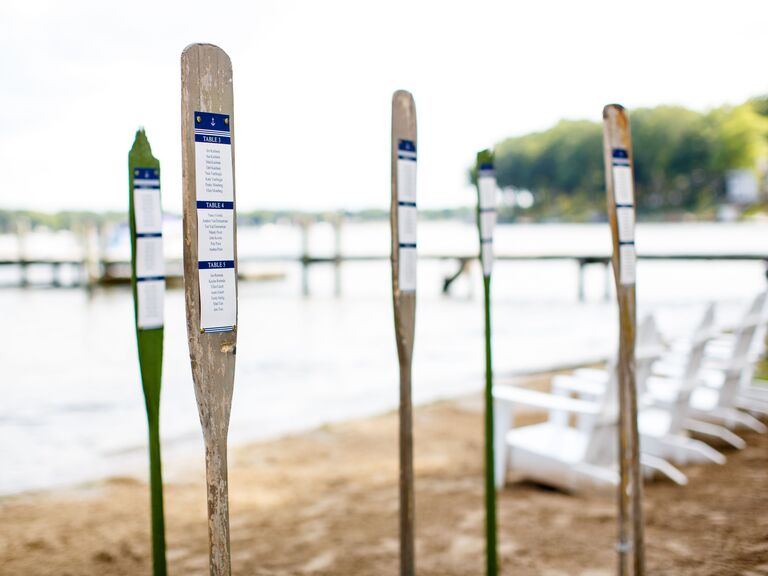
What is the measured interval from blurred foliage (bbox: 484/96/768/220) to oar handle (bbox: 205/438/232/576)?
7731cm

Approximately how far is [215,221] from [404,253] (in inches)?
27.8

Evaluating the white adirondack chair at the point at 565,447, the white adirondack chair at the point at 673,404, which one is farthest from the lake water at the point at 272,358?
the white adirondack chair at the point at 565,447

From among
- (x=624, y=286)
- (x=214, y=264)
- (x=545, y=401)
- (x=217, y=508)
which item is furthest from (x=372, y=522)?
(x=214, y=264)

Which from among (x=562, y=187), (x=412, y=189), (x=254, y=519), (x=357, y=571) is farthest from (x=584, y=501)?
(x=562, y=187)

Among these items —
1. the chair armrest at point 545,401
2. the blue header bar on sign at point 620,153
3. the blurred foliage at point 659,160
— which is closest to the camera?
the blue header bar on sign at point 620,153

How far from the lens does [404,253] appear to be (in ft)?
7.77

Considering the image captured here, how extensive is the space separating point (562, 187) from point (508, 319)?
7622cm

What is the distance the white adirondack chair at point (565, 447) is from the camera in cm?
402

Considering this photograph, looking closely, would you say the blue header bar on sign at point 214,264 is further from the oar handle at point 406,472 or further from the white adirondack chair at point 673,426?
the white adirondack chair at point 673,426

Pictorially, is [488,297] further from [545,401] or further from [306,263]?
[306,263]

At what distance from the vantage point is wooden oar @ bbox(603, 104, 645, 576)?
2596 millimetres

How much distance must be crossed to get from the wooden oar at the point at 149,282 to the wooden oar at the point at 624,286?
1.41m

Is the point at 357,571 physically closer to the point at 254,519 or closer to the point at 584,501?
the point at 254,519

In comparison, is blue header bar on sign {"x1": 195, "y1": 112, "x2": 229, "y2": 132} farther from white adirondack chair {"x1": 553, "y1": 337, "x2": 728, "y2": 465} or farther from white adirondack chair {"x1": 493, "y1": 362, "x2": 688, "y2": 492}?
white adirondack chair {"x1": 553, "y1": 337, "x2": 728, "y2": 465}
